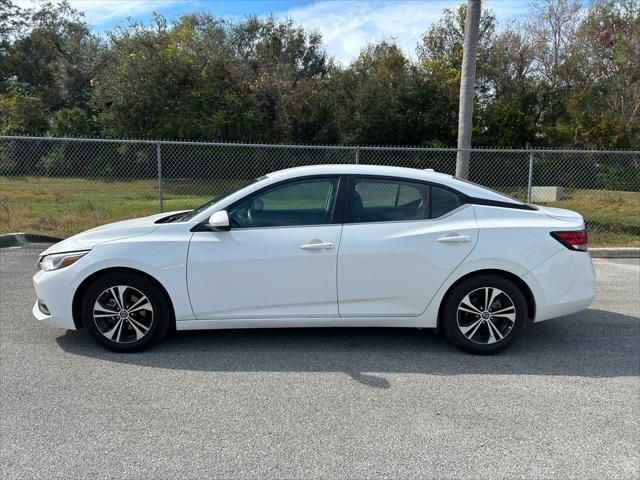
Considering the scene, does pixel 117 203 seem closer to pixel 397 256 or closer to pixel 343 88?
pixel 397 256

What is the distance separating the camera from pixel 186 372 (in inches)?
155

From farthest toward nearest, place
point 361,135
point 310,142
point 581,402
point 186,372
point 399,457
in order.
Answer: point 310,142, point 361,135, point 186,372, point 581,402, point 399,457

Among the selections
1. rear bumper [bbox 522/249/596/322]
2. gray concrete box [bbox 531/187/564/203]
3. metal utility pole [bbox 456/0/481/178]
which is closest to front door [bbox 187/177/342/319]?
rear bumper [bbox 522/249/596/322]

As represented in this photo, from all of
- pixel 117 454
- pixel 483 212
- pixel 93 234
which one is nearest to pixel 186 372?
pixel 117 454

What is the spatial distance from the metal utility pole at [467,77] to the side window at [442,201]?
219 inches

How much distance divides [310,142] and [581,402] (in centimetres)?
2166

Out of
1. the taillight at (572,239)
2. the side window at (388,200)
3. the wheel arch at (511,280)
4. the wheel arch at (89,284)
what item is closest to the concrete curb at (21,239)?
the wheel arch at (89,284)

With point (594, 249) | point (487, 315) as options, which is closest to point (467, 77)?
point (594, 249)

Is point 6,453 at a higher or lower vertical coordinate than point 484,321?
lower

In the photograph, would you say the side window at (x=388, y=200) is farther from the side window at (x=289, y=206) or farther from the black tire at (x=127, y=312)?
the black tire at (x=127, y=312)

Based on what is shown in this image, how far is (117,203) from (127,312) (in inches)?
317

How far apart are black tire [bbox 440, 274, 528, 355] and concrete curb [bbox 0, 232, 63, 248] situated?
7.75 m

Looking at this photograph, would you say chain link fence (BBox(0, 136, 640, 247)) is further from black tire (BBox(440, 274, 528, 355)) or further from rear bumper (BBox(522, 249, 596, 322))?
black tire (BBox(440, 274, 528, 355))

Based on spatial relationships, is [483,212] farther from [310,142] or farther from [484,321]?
[310,142]
